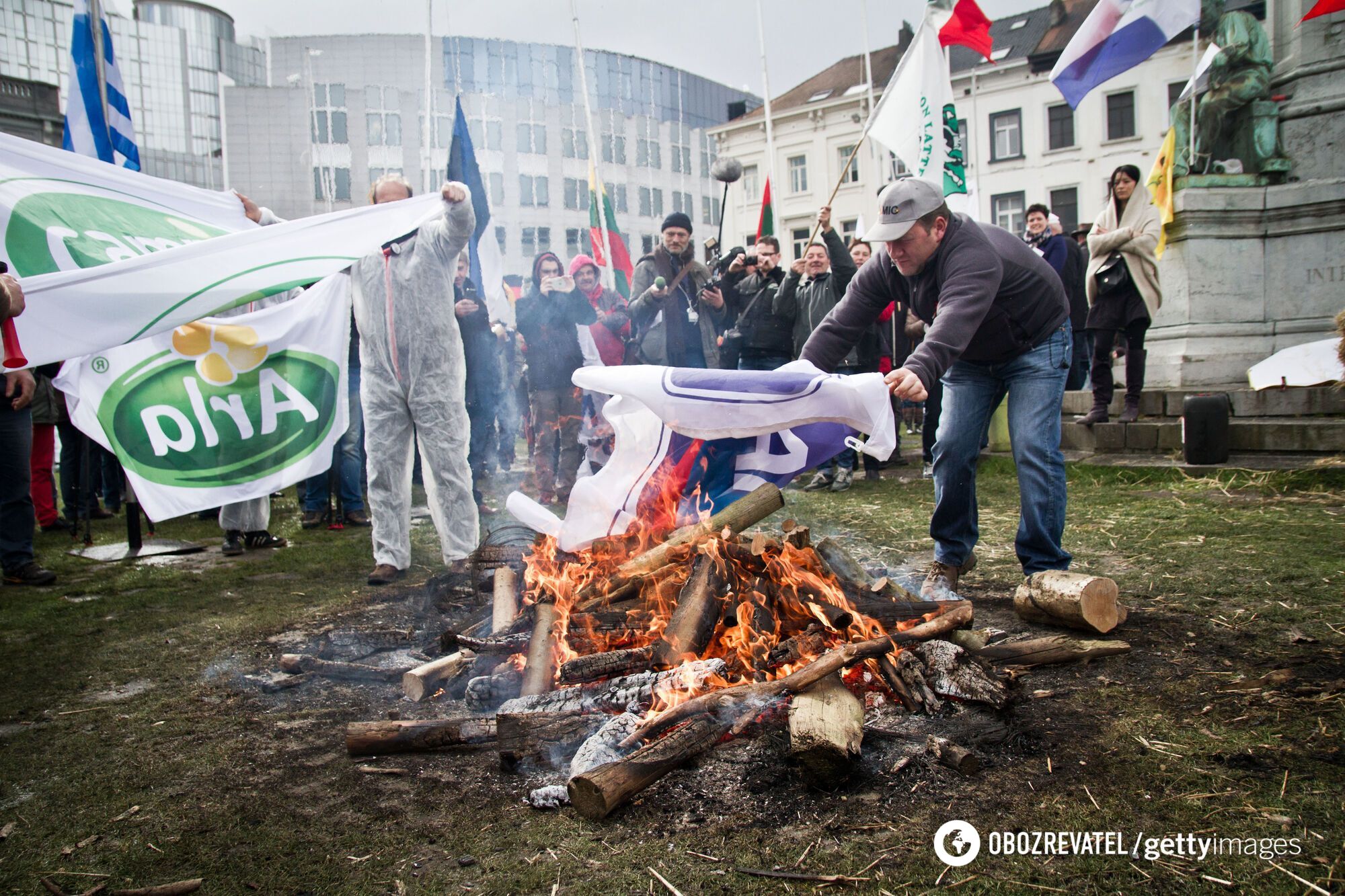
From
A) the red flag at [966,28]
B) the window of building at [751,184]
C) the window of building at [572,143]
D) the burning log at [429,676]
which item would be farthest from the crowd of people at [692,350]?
the window of building at [572,143]

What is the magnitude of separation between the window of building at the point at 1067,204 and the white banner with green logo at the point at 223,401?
37482mm

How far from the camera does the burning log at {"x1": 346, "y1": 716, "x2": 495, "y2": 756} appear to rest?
121 inches

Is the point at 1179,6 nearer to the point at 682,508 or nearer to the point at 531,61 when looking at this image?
the point at 682,508

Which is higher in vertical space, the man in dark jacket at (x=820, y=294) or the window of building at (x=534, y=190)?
the window of building at (x=534, y=190)

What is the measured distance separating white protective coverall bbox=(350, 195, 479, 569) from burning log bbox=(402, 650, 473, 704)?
91.5 inches

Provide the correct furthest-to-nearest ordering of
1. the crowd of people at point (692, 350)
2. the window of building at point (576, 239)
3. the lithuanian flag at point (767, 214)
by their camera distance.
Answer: the window of building at point (576, 239), the lithuanian flag at point (767, 214), the crowd of people at point (692, 350)

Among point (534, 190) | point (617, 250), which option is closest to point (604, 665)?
point (617, 250)

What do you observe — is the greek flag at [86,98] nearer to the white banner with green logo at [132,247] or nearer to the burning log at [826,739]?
the white banner with green logo at [132,247]

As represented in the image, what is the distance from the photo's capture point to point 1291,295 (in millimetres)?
8727

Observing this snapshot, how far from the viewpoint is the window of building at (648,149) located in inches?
2362

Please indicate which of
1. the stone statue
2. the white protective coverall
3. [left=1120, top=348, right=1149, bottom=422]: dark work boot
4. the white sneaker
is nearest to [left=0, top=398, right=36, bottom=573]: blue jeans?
the white protective coverall

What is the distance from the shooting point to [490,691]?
352 cm

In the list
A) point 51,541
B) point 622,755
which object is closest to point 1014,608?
point 622,755

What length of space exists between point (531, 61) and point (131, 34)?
44.5m
